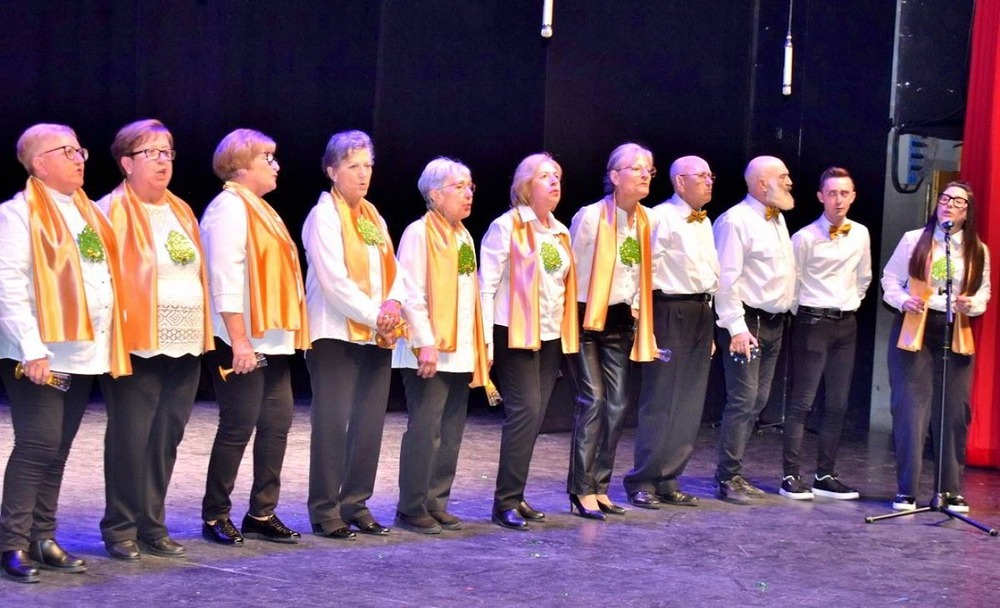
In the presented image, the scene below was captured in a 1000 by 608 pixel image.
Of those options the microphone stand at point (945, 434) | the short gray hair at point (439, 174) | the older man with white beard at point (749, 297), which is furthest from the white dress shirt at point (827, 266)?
the short gray hair at point (439, 174)

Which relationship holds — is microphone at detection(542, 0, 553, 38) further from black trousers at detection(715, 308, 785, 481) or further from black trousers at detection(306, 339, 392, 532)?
black trousers at detection(306, 339, 392, 532)

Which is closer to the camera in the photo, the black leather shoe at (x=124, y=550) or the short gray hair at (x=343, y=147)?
the black leather shoe at (x=124, y=550)

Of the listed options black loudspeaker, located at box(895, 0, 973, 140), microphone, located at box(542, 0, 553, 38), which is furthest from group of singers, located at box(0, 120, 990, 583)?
black loudspeaker, located at box(895, 0, 973, 140)

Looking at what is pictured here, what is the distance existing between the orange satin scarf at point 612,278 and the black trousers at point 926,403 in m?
1.16

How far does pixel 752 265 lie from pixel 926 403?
0.93 m

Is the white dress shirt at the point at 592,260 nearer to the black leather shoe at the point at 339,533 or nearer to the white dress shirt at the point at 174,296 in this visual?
the black leather shoe at the point at 339,533

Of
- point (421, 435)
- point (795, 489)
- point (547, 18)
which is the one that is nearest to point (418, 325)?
point (421, 435)

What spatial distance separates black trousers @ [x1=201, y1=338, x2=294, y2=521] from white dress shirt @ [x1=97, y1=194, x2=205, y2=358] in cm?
21

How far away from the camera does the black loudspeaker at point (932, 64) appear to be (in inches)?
329

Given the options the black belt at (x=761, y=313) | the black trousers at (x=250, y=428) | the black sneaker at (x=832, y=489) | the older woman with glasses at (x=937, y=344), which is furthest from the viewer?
the black sneaker at (x=832, y=489)

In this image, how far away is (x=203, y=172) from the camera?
27.0ft

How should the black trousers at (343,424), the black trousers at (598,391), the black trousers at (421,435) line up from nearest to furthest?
the black trousers at (343,424) → the black trousers at (421,435) → the black trousers at (598,391)

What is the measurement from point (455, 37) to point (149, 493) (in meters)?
4.14

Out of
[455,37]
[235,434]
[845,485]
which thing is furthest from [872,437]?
[235,434]
